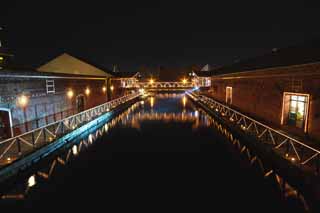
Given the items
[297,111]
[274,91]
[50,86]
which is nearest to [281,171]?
[297,111]

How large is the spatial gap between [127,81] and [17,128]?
29931 millimetres

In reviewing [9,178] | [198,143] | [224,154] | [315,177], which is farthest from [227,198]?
[9,178]

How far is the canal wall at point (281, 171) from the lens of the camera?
19.4 feet

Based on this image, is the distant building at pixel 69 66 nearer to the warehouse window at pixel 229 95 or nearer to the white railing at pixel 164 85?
the warehouse window at pixel 229 95

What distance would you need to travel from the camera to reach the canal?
20.5ft

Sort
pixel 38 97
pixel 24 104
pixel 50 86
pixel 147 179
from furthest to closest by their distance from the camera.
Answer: pixel 50 86 → pixel 38 97 → pixel 24 104 → pixel 147 179

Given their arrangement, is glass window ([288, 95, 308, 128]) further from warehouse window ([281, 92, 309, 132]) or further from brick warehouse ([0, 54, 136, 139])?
brick warehouse ([0, 54, 136, 139])

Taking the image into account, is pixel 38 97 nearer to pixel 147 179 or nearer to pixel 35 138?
pixel 35 138

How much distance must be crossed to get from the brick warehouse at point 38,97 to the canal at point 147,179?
3.23m

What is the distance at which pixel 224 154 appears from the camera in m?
10.2

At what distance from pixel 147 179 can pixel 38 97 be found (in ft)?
32.2

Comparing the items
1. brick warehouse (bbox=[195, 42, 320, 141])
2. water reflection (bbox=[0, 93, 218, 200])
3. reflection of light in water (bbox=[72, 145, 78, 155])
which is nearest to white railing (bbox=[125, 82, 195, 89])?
water reflection (bbox=[0, 93, 218, 200])

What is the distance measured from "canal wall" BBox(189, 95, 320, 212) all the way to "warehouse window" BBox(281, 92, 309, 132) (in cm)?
264

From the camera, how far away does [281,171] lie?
767 centimetres
